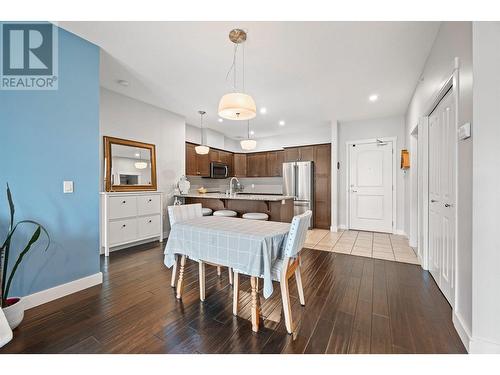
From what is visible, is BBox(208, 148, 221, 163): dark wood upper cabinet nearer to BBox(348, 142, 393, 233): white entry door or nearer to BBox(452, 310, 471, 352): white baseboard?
BBox(348, 142, 393, 233): white entry door

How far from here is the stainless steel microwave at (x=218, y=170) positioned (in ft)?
20.0

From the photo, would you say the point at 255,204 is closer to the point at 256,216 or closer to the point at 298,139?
the point at 256,216

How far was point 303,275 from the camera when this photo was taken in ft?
8.95

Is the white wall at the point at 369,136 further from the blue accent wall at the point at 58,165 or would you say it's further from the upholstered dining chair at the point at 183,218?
the blue accent wall at the point at 58,165

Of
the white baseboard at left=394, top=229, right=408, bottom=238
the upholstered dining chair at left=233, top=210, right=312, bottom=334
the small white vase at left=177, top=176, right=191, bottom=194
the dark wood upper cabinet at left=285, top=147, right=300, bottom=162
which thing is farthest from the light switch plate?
the white baseboard at left=394, top=229, right=408, bottom=238

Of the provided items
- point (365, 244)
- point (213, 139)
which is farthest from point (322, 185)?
point (213, 139)

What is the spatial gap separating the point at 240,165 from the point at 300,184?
2.27 m

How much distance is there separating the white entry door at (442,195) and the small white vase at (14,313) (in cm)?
350

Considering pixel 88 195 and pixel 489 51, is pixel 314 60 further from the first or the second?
pixel 88 195

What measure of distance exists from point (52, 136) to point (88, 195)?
0.67m

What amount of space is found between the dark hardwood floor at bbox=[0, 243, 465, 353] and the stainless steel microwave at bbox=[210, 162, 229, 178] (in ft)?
12.2

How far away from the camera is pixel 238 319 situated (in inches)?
71.1
